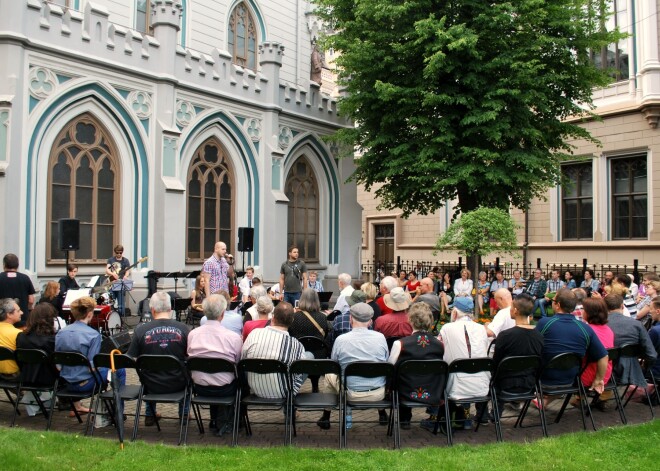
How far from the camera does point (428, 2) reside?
50.6 feet

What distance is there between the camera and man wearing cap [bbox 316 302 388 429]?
5.76m

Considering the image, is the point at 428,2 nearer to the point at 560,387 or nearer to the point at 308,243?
the point at 308,243

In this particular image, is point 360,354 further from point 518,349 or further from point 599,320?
point 599,320

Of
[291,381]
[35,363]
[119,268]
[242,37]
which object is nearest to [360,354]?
[291,381]

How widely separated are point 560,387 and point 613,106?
18.0m

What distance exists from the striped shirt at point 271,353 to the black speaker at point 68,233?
24.4 feet

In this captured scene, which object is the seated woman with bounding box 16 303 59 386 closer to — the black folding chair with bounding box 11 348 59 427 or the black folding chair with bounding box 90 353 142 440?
the black folding chair with bounding box 11 348 59 427

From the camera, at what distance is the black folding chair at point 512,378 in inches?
224

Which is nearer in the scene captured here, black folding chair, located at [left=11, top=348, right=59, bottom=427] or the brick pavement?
the brick pavement

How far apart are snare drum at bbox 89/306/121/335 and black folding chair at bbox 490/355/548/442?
7.54 meters

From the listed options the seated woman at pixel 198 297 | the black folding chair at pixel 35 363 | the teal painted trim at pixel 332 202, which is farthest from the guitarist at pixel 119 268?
the teal painted trim at pixel 332 202

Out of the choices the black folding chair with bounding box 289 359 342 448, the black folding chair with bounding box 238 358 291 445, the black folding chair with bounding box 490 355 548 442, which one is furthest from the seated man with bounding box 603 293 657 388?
the black folding chair with bounding box 238 358 291 445

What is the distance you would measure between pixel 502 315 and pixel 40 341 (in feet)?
16.6

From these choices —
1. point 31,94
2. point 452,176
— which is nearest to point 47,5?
point 31,94
